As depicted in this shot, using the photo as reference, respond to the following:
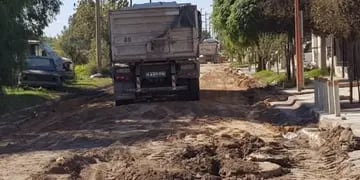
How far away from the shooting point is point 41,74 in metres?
39.9

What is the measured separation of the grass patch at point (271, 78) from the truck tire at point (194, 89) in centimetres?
1130

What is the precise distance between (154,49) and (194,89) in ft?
6.29

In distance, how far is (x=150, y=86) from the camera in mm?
27406

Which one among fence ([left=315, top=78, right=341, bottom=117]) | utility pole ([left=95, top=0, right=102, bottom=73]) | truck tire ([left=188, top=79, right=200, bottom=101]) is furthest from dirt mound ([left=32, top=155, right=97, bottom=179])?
utility pole ([left=95, top=0, right=102, bottom=73])

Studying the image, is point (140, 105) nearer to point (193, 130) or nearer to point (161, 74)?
point (161, 74)

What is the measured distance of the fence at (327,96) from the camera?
19016mm

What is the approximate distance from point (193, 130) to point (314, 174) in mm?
6781

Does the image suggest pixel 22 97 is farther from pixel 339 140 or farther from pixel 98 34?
pixel 98 34

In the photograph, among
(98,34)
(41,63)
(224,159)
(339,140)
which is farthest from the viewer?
(98,34)

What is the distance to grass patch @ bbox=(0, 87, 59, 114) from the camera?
28.4 metres

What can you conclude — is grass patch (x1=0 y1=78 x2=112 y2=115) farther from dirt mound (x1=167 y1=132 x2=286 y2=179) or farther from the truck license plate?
dirt mound (x1=167 y1=132 x2=286 y2=179)

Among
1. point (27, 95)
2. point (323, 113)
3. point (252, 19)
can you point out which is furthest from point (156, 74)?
point (252, 19)

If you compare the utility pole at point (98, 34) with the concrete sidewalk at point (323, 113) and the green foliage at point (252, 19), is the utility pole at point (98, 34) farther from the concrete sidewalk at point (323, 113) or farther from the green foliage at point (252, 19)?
the concrete sidewalk at point (323, 113)

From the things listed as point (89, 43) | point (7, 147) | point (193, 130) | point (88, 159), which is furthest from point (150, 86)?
point (89, 43)
